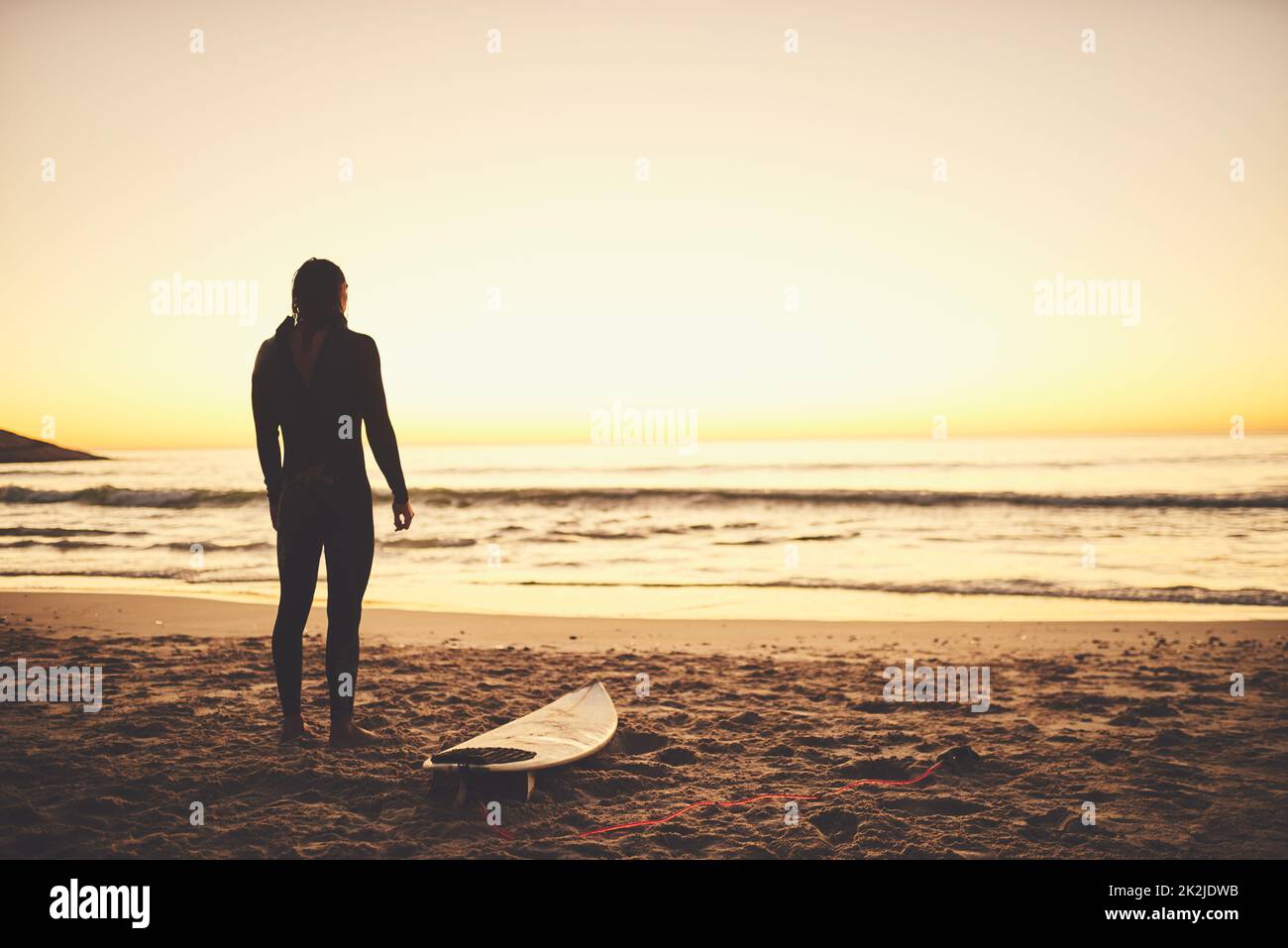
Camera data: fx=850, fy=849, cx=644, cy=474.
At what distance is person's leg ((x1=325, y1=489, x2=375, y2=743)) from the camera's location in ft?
12.5

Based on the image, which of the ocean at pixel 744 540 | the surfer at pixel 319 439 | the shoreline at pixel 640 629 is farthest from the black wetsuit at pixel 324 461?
the ocean at pixel 744 540

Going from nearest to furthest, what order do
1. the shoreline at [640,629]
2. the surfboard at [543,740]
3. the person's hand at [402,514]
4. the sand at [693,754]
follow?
the sand at [693,754], the surfboard at [543,740], the person's hand at [402,514], the shoreline at [640,629]

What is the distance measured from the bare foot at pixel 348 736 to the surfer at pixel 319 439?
0.44 metres

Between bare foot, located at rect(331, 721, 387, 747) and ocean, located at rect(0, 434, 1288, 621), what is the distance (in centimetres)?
518

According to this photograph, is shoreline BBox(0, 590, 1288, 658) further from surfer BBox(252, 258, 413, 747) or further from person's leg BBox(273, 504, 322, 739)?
surfer BBox(252, 258, 413, 747)

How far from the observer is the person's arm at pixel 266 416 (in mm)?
3754

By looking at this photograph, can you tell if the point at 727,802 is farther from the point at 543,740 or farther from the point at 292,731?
the point at 292,731

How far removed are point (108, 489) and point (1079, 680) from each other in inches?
1088

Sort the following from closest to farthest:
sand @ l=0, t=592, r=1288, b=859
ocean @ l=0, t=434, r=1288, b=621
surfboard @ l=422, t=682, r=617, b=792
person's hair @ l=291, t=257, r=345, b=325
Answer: sand @ l=0, t=592, r=1288, b=859
surfboard @ l=422, t=682, r=617, b=792
person's hair @ l=291, t=257, r=345, b=325
ocean @ l=0, t=434, r=1288, b=621

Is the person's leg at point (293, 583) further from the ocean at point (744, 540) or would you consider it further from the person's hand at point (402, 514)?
the ocean at point (744, 540)

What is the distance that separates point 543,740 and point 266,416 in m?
1.94

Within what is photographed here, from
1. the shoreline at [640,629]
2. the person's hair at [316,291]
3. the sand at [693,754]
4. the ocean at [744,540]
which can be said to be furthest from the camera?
the ocean at [744,540]

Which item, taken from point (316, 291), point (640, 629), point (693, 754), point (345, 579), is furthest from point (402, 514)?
point (640, 629)

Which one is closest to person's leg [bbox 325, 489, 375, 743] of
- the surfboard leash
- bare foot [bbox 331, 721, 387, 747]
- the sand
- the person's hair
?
bare foot [bbox 331, 721, 387, 747]
